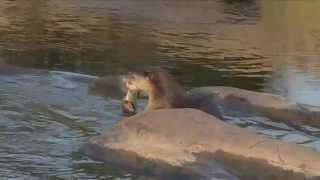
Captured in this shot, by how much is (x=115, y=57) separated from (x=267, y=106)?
7.65m

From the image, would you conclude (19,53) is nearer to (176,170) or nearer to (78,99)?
(78,99)

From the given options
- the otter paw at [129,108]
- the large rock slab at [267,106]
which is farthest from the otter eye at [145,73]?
the large rock slab at [267,106]

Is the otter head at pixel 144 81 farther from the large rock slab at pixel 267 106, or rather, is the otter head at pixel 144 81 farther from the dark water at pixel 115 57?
the large rock slab at pixel 267 106

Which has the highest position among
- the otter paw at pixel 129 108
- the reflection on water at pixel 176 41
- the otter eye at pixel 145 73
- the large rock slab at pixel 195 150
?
the otter eye at pixel 145 73

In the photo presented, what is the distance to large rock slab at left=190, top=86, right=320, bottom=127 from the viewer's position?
11578mm

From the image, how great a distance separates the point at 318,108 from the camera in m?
11.8

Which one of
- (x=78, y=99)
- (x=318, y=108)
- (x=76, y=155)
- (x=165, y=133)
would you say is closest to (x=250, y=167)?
(x=165, y=133)

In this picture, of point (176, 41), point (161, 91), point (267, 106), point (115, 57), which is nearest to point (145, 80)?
point (161, 91)

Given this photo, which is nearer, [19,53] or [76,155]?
[76,155]

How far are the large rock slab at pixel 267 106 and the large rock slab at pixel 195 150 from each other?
2770mm

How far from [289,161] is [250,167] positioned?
381 mm

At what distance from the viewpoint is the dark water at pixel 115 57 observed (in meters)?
9.74

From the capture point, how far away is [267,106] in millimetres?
11961

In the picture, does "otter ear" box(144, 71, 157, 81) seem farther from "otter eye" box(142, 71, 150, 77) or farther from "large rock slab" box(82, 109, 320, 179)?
"large rock slab" box(82, 109, 320, 179)
